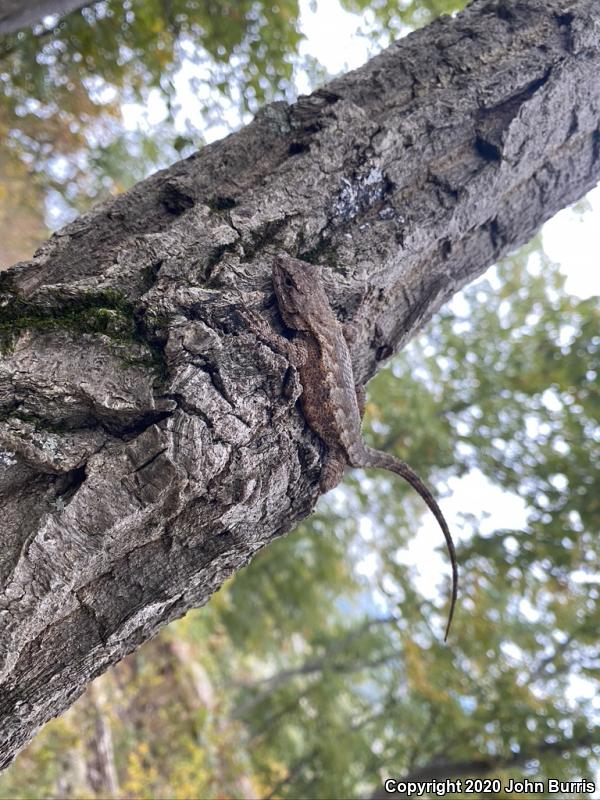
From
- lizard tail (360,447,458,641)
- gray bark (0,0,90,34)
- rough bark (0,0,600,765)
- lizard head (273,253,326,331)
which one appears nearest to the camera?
rough bark (0,0,600,765)

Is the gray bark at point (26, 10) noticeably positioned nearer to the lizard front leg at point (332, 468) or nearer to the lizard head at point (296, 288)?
the lizard head at point (296, 288)

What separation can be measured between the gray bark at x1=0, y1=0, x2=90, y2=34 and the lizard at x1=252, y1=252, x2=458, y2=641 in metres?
3.03

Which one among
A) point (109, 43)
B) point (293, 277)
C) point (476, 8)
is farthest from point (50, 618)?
point (109, 43)

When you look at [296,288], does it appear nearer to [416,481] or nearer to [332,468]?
[332,468]

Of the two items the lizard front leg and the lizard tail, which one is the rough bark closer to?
the lizard front leg

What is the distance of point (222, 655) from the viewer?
12945 mm

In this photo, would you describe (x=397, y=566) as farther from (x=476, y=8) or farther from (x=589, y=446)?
(x=476, y=8)

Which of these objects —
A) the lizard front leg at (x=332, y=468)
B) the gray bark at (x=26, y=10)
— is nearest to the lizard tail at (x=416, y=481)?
the lizard front leg at (x=332, y=468)

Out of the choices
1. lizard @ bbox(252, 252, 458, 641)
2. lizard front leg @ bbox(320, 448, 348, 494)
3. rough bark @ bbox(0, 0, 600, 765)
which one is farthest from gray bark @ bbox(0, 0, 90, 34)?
lizard front leg @ bbox(320, 448, 348, 494)

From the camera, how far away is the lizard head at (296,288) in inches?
102

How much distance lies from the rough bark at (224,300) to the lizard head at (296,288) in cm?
7

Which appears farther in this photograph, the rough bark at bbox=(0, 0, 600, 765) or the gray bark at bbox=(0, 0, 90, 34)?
the gray bark at bbox=(0, 0, 90, 34)

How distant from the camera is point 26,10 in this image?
4.10 metres

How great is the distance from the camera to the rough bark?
201cm
